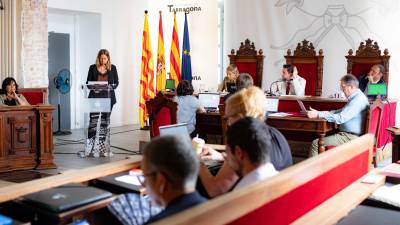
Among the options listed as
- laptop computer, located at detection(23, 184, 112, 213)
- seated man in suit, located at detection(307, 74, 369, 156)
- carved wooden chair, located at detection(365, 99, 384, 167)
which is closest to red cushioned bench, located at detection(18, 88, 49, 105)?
seated man in suit, located at detection(307, 74, 369, 156)

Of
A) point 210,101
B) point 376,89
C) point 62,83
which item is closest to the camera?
point 210,101

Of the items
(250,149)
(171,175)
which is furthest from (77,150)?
(171,175)

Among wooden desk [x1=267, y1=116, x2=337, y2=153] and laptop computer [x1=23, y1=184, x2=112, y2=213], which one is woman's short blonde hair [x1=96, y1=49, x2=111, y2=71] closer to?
wooden desk [x1=267, y1=116, x2=337, y2=153]

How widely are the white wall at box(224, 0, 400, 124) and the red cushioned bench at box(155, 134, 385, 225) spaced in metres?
5.63

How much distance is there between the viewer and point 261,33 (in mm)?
9914

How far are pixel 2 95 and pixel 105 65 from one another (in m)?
1.60

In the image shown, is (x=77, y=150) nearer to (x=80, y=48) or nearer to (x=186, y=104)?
(x=186, y=104)

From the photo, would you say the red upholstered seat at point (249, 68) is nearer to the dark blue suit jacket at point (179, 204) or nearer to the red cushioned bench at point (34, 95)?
the red cushioned bench at point (34, 95)

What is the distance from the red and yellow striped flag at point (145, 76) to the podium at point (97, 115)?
324cm

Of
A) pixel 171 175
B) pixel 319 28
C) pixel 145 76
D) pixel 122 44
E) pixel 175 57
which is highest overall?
pixel 319 28

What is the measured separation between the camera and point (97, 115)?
725 centimetres

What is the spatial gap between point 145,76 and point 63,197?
8789 millimetres

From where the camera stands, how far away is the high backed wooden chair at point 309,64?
8572 millimetres

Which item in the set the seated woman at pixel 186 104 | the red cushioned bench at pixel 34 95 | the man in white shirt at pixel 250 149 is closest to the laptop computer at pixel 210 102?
the seated woman at pixel 186 104
